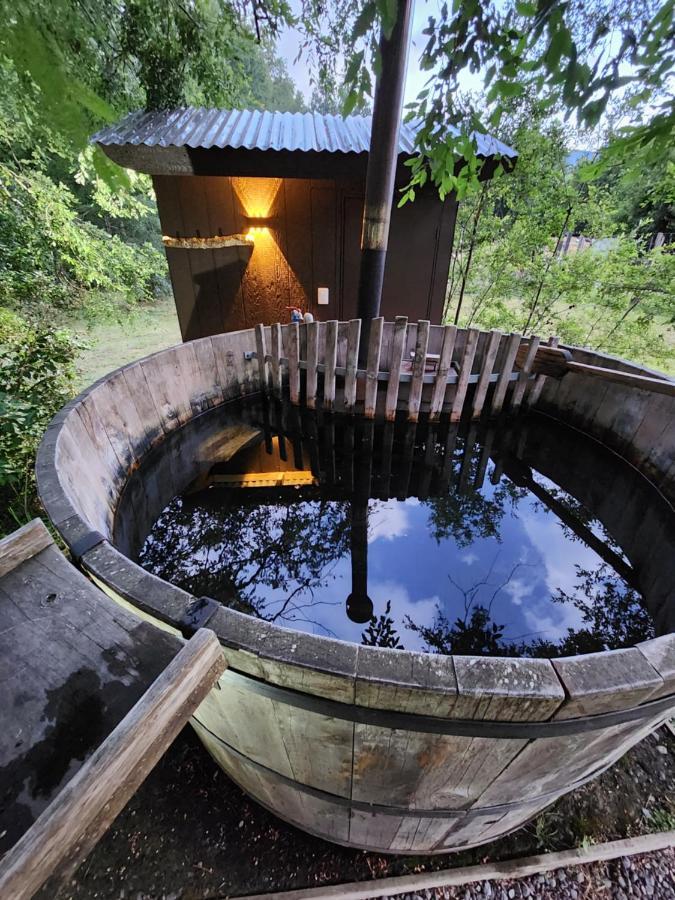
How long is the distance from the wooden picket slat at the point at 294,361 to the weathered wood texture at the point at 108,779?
358 centimetres

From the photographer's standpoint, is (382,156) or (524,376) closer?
(382,156)

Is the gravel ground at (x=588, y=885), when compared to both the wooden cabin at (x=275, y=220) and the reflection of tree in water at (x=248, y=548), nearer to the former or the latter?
the reflection of tree in water at (x=248, y=548)

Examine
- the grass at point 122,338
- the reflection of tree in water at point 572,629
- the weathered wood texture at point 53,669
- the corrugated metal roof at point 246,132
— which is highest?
the corrugated metal roof at point 246,132

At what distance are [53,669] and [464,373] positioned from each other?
402 centimetres

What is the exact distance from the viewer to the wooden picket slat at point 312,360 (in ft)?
13.5

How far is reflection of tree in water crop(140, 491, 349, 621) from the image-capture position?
235 centimetres

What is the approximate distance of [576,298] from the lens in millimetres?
6918

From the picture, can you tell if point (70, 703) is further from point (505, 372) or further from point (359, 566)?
point (505, 372)

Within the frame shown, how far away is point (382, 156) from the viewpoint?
356 cm

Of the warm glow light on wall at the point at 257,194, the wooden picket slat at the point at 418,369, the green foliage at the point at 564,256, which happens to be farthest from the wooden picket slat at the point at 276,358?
the green foliage at the point at 564,256

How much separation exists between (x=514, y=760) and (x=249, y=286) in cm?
691

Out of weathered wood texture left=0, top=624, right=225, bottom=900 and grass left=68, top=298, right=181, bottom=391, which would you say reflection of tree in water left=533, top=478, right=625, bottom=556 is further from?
grass left=68, top=298, right=181, bottom=391

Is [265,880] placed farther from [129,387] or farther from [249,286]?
[249,286]

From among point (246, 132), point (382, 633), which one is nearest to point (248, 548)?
point (382, 633)
